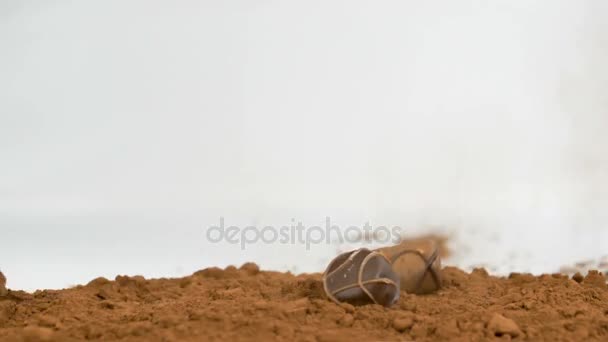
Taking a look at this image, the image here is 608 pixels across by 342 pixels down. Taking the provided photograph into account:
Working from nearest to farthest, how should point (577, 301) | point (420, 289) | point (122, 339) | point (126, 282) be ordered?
1. point (122, 339)
2. point (577, 301)
3. point (420, 289)
4. point (126, 282)

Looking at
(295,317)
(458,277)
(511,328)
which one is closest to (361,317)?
(295,317)

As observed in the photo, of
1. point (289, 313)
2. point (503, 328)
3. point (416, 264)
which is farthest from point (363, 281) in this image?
point (503, 328)

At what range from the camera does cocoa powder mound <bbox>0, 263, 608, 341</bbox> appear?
420cm

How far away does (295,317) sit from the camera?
4.35m

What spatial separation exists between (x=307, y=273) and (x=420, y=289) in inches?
58.0

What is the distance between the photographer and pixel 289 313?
4.38 m

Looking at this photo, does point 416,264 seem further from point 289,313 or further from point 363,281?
point 289,313

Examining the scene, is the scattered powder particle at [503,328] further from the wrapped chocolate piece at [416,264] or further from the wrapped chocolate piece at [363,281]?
the wrapped chocolate piece at [416,264]

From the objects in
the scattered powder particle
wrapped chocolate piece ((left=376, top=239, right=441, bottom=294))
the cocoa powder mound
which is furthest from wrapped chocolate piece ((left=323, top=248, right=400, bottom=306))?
the scattered powder particle

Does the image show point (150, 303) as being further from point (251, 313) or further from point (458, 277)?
point (458, 277)

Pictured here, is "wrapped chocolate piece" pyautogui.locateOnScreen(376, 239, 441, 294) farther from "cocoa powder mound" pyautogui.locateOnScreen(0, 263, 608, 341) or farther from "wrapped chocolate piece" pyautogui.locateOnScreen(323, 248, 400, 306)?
"wrapped chocolate piece" pyautogui.locateOnScreen(323, 248, 400, 306)

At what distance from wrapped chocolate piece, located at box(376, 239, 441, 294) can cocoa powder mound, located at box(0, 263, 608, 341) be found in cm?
11

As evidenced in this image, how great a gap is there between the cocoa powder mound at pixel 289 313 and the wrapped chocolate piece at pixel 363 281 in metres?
0.10

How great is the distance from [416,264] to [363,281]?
2.65 feet
